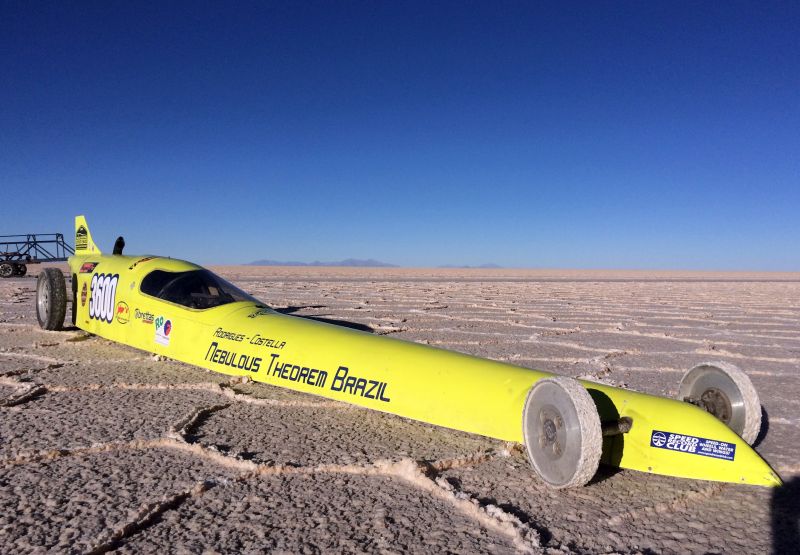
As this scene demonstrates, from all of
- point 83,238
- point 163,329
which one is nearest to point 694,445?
point 163,329

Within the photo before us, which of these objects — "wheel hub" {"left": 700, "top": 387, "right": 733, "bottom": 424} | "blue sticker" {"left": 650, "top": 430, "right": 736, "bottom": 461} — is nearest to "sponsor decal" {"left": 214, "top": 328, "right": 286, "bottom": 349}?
"blue sticker" {"left": 650, "top": 430, "right": 736, "bottom": 461}

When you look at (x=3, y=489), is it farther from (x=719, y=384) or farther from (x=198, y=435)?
(x=719, y=384)

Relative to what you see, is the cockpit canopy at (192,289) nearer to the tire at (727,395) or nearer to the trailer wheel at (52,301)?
the trailer wheel at (52,301)

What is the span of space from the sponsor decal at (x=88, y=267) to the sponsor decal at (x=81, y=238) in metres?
1.51

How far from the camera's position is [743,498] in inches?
82.4

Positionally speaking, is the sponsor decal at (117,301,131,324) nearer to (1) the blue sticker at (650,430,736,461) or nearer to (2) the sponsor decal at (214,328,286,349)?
(2) the sponsor decal at (214,328,286,349)

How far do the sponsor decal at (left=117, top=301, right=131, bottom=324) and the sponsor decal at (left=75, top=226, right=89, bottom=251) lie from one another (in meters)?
2.75

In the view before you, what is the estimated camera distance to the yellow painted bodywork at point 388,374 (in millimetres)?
2168

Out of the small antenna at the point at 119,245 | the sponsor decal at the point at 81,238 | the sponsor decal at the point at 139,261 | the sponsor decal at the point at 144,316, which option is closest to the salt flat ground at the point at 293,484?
the sponsor decal at the point at 144,316

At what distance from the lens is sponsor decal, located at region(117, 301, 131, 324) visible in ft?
14.9

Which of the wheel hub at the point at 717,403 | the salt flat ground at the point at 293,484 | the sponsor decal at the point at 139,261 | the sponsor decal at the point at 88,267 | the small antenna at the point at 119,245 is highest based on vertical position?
the small antenna at the point at 119,245

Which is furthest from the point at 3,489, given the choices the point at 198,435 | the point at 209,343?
the point at 209,343

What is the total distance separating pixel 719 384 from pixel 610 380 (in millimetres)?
1562

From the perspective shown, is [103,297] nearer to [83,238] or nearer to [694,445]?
[83,238]
